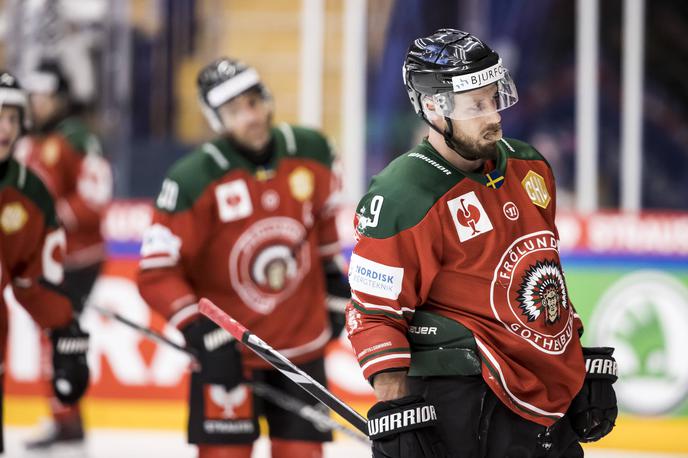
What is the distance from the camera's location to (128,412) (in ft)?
20.2

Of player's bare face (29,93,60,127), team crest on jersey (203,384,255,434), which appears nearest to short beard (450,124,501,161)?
team crest on jersey (203,384,255,434)

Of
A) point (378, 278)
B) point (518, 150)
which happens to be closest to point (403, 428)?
point (378, 278)

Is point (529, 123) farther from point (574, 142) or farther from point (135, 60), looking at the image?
point (135, 60)

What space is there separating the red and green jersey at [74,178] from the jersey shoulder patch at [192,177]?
1840 mm

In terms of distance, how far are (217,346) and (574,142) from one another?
12.4 feet

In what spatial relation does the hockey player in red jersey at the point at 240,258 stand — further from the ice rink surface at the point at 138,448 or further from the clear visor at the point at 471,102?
the ice rink surface at the point at 138,448

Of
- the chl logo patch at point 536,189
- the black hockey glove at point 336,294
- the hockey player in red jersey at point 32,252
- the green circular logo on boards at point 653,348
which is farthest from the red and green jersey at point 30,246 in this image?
the green circular logo on boards at point 653,348

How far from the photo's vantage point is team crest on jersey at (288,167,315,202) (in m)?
3.76

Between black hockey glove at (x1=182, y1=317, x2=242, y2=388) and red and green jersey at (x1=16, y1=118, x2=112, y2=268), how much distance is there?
2.01m

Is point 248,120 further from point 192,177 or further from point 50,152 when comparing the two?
point 50,152

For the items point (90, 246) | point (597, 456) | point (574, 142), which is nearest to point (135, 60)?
point (90, 246)

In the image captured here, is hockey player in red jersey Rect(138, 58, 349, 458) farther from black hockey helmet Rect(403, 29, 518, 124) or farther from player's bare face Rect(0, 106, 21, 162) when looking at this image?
black hockey helmet Rect(403, 29, 518, 124)

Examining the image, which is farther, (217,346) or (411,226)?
(217,346)

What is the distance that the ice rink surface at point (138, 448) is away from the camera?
539cm
